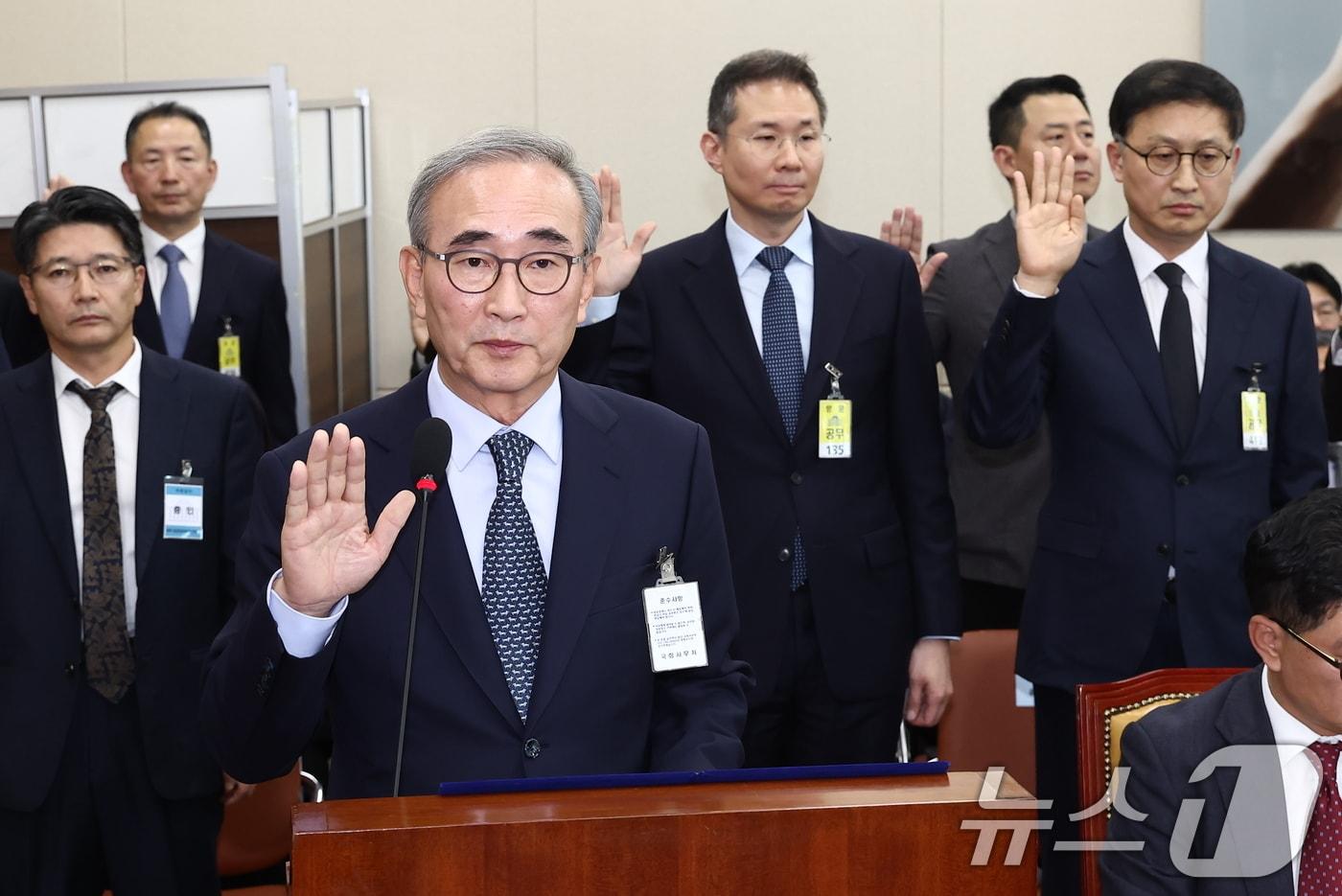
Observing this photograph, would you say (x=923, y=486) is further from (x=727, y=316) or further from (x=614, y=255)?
(x=614, y=255)

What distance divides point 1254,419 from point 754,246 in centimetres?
106

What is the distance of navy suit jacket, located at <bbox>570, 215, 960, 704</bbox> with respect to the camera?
3.11 metres

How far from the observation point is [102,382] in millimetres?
3170

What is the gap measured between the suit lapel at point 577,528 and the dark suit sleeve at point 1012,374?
1022 mm

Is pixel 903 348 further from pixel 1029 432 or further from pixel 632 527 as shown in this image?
pixel 632 527

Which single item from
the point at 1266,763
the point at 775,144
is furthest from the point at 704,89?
the point at 1266,763

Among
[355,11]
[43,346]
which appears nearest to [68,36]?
[355,11]

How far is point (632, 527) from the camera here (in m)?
1.99

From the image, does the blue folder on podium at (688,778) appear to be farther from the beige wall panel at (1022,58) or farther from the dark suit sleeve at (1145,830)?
the beige wall panel at (1022,58)

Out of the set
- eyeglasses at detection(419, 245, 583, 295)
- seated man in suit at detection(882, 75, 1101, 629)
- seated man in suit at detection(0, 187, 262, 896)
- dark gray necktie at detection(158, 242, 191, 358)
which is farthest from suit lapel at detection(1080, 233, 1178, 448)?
dark gray necktie at detection(158, 242, 191, 358)

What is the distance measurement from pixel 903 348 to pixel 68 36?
471cm

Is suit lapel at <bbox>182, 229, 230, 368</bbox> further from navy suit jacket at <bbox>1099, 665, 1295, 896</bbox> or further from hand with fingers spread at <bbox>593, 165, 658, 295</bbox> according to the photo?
navy suit jacket at <bbox>1099, 665, 1295, 896</bbox>

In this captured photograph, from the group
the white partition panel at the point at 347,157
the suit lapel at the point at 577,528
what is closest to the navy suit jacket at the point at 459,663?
the suit lapel at the point at 577,528

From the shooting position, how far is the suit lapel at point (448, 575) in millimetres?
1844
